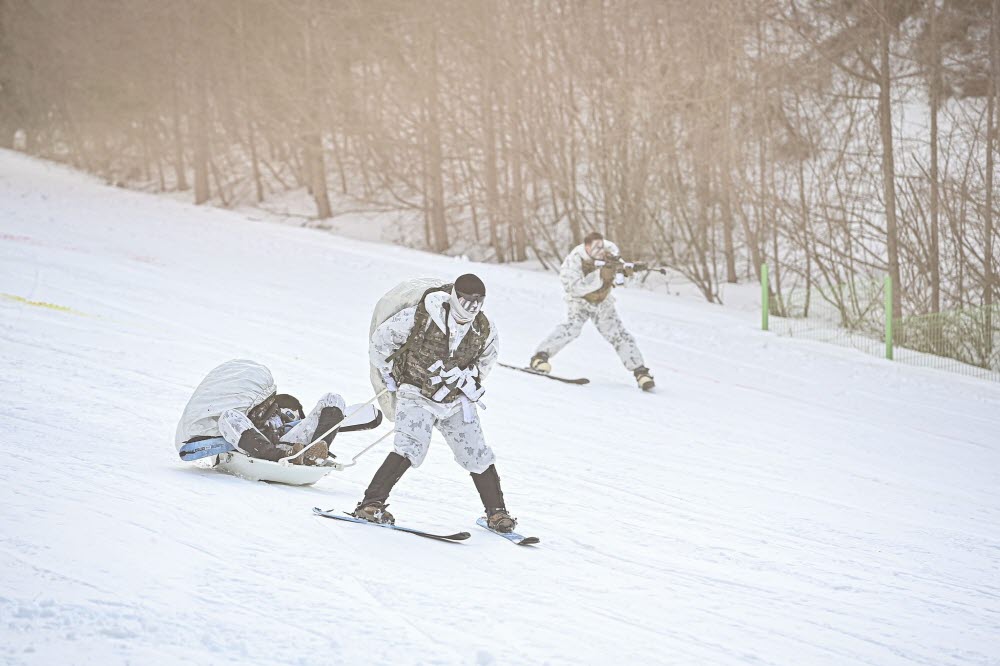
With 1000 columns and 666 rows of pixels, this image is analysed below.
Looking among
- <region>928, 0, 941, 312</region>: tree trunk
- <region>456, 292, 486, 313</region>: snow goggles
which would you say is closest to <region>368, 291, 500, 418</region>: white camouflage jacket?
<region>456, 292, 486, 313</region>: snow goggles

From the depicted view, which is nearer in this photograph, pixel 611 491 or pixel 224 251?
pixel 611 491

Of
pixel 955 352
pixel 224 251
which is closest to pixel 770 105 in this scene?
pixel 955 352

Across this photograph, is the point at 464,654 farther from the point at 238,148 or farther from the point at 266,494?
the point at 238,148

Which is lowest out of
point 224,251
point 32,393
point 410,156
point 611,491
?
point 611,491

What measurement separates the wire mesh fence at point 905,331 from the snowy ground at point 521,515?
1.44 meters

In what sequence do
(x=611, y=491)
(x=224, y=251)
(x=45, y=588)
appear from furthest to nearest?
1. (x=224, y=251)
2. (x=611, y=491)
3. (x=45, y=588)

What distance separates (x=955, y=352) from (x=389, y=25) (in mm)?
18235

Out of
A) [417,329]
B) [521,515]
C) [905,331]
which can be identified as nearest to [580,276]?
[521,515]

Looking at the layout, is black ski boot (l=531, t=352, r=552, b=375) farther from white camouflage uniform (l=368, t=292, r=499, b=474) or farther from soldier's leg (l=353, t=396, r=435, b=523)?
soldier's leg (l=353, t=396, r=435, b=523)

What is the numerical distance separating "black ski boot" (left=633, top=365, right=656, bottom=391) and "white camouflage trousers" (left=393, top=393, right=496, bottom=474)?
5915 millimetres

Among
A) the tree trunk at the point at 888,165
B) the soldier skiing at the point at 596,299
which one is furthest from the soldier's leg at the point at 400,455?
the tree trunk at the point at 888,165

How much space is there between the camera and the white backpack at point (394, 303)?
5512 millimetres

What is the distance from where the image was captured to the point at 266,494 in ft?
18.9

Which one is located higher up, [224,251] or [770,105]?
[770,105]
